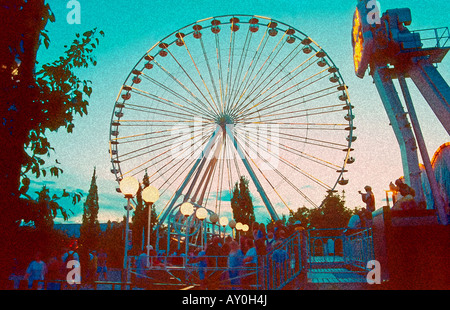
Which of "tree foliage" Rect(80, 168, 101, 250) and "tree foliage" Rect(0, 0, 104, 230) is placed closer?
"tree foliage" Rect(0, 0, 104, 230)

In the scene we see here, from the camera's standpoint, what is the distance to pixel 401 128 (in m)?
14.0

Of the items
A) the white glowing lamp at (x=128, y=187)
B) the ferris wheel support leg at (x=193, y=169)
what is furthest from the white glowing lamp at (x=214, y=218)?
the white glowing lamp at (x=128, y=187)

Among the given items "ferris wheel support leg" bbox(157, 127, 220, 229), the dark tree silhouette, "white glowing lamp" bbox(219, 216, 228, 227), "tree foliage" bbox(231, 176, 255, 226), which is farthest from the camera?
"tree foliage" bbox(231, 176, 255, 226)

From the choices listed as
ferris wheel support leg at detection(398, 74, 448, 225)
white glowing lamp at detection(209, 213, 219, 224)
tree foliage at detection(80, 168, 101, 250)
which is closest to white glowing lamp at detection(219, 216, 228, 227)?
white glowing lamp at detection(209, 213, 219, 224)

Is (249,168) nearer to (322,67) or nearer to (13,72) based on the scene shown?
(322,67)

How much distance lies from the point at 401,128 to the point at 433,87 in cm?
193

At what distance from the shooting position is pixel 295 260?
7.05 meters

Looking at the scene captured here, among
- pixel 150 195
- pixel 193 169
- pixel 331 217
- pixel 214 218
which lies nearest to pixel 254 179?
pixel 214 218

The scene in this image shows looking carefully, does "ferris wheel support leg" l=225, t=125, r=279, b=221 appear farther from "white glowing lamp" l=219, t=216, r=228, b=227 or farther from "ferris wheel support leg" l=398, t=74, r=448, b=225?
"ferris wheel support leg" l=398, t=74, r=448, b=225

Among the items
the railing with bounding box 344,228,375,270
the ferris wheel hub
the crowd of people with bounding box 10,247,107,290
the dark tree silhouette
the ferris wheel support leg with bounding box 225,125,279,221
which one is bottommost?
the crowd of people with bounding box 10,247,107,290

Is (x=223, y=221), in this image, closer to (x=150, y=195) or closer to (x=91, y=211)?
(x=150, y=195)

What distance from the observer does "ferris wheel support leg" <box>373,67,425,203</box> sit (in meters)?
13.5

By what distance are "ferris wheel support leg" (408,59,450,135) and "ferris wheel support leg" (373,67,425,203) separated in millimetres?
1046
